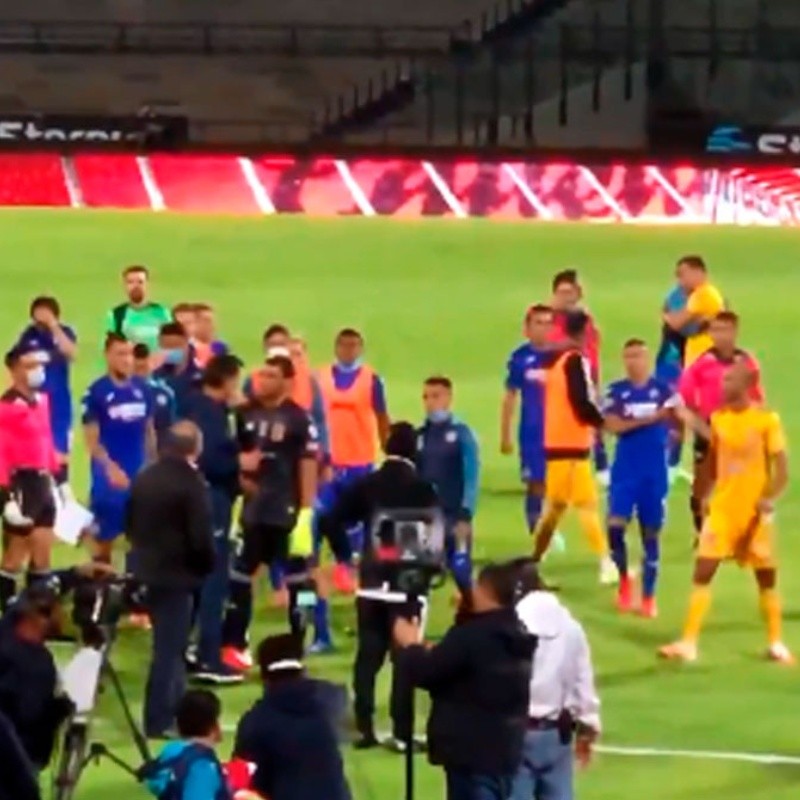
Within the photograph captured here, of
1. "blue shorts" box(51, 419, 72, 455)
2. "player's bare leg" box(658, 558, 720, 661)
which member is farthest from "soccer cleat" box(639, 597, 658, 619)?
"blue shorts" box(51, 419, 72, 455)

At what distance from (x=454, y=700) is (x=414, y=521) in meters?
1.78

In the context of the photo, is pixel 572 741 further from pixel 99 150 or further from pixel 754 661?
pixel 99 150

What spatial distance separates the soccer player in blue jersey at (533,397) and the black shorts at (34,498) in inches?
152

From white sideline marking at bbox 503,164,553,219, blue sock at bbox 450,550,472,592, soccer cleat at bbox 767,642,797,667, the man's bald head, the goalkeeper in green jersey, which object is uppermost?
white sideline marking at bbox 503,164,553,219

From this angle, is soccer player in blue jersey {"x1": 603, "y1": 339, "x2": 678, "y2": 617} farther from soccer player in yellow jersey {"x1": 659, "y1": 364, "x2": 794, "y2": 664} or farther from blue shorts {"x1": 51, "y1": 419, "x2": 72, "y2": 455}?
blue shorts {"x1": 51, "y1": 419, "x2": 72, "y2": 455}

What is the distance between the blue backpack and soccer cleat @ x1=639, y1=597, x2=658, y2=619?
8134 millimetres

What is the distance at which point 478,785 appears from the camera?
36.3 feet

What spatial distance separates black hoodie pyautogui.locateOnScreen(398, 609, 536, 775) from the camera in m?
10.8

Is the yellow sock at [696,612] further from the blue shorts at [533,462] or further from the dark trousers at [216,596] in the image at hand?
the blue shorts at [533,462]

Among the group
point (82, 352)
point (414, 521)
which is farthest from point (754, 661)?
point (82, 352)

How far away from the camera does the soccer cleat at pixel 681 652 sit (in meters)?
16.4

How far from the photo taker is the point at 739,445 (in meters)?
15.9

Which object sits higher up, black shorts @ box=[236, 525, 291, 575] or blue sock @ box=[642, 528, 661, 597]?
black shorts @ box=[236, 525, 291, 575]

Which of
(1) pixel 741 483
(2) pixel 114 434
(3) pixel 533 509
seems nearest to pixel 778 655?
Answer: (1) pixel 741 483
